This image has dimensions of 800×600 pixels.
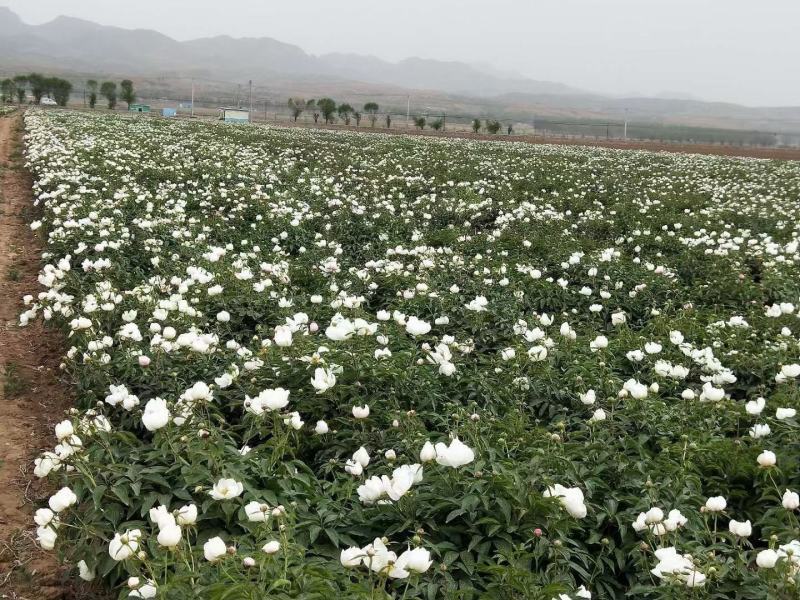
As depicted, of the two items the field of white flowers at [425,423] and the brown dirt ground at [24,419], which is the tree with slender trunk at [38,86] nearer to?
the brown dirt ground at [24,419]

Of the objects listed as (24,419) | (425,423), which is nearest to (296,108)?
(24,419)

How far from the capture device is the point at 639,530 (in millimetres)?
2680

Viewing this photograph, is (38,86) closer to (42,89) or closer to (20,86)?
(42,89)

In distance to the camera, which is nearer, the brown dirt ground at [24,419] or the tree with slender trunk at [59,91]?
the brown dirt ground at [24,419]

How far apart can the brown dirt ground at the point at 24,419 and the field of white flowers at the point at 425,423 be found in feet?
0.96

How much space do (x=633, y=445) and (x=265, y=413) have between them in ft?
6.55

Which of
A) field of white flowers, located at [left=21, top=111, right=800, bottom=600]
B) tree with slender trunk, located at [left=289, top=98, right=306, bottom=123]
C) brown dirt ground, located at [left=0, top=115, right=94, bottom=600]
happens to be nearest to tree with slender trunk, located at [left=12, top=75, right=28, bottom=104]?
tree with slender trunk, located at [left=289, top=98, right=306, bottom=123]

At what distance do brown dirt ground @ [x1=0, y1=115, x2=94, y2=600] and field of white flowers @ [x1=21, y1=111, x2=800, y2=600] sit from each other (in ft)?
0.96

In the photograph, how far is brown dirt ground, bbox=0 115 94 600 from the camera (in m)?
3.30

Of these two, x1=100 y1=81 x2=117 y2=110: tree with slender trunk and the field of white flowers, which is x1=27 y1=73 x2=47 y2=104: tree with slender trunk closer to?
x1=100 y1=81 x2=117 y2=110: tree with slender trunk

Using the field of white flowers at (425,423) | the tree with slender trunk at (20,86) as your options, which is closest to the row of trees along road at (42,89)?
the tree with slender trunk at (20,86)

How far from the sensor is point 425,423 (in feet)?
13.4

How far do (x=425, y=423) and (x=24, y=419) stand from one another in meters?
3.18

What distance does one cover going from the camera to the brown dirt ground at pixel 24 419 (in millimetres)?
3299
